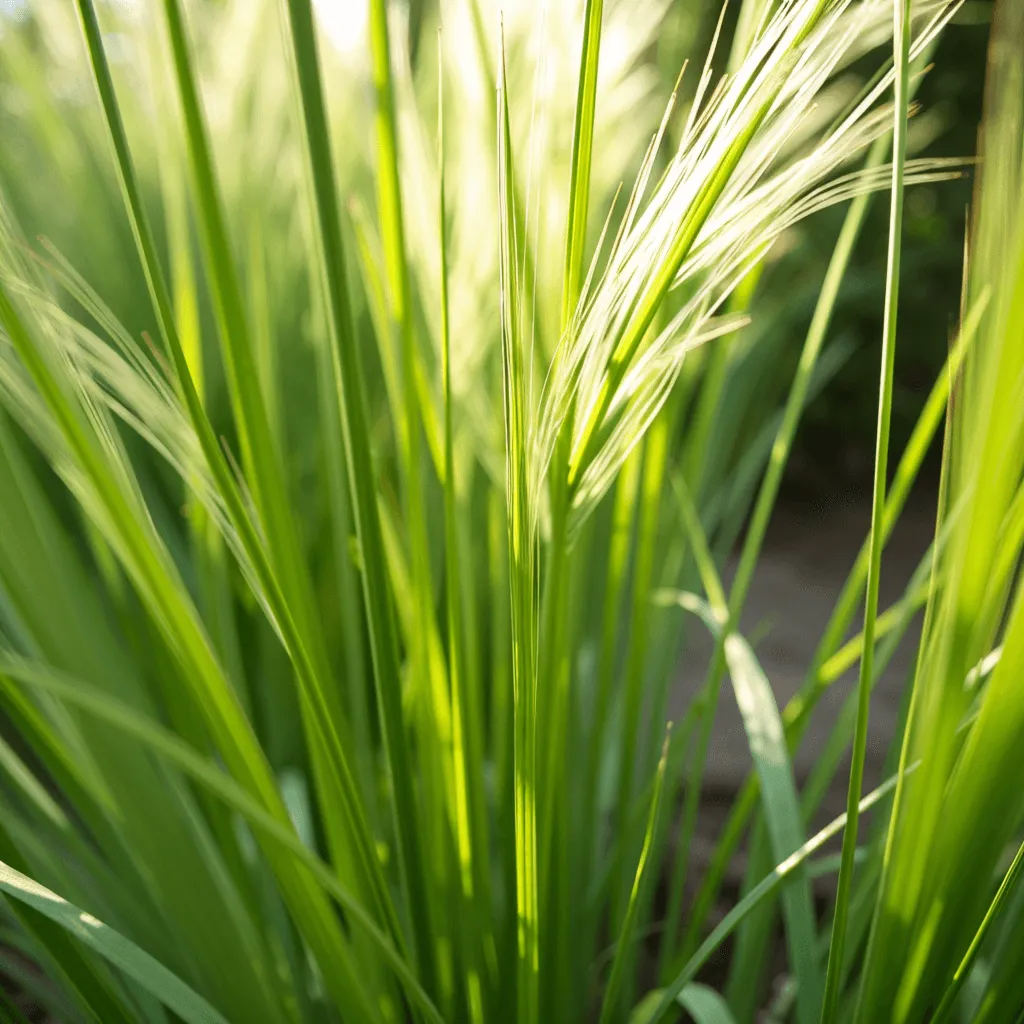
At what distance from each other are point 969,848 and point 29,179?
1.27 meters

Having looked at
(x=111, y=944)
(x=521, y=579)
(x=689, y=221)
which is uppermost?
(x=689, y=221)

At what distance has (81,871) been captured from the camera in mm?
457

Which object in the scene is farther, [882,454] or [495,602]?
[495,602]

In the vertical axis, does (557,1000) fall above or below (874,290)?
below

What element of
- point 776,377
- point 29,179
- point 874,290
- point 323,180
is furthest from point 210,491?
point 874,290

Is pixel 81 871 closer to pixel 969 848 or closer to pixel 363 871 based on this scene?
pixel 363 871

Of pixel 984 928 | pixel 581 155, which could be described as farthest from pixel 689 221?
pixel 984 928

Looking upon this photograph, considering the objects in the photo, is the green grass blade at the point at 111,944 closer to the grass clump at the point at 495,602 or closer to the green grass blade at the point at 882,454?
the grass clump at the point at 495,602

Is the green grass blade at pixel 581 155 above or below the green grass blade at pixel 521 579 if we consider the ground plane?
above

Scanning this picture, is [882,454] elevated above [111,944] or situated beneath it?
elevated above

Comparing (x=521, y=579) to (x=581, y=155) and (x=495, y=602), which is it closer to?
(x=581, y=155)

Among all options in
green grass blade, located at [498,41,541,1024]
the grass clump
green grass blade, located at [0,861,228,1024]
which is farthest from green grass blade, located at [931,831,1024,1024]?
green grass blade, located at [0,861,228,1024]

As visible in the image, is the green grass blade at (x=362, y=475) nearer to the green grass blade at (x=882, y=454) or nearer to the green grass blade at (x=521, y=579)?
the green grass blade at (x=521, y=579)

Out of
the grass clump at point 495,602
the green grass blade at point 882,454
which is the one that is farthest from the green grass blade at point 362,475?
the green grass blade at point 882,454
